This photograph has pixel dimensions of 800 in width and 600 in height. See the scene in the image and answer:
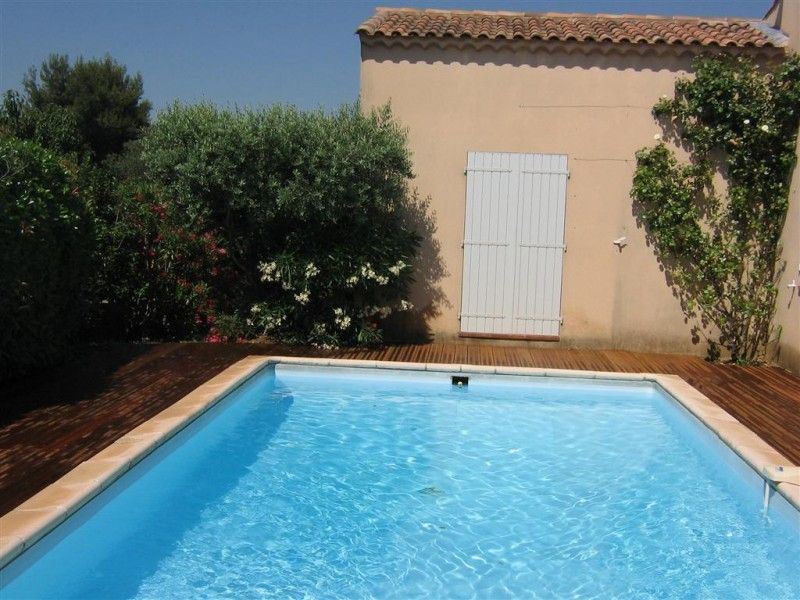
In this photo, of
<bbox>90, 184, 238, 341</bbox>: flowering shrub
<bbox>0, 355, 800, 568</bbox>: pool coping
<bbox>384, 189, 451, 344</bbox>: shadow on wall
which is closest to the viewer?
<bbox>0, 355, 800, 568</bbox>: pool coping

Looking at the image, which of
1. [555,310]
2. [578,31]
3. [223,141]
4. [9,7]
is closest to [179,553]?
[223,141]

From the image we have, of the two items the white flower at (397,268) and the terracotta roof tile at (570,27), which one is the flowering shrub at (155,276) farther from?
the terracotta roof tile at (570,27)

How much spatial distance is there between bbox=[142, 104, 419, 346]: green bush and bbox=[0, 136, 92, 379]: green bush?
1.52 metres

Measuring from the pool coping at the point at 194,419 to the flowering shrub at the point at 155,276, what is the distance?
1707mm

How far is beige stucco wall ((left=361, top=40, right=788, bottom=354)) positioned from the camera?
998 centimetres

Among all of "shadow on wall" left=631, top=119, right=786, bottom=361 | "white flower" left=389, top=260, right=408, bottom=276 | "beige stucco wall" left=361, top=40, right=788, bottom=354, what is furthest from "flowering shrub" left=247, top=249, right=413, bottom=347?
"shadow on wall" left=631, top=119, right=786, bottom=361

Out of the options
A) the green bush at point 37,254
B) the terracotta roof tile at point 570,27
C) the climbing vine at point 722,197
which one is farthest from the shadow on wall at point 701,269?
the green bush at point 37,254

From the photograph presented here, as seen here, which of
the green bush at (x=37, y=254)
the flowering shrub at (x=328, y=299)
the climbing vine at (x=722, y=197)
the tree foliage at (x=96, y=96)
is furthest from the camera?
the tree foliage at (x=96, y=96)

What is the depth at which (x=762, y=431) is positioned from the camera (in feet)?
21.5

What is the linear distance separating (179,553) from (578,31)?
8189 mm

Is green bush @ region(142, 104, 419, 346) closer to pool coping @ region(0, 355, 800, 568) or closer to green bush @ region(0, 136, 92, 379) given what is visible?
pool coping @ region(0, 355, 800, 568)

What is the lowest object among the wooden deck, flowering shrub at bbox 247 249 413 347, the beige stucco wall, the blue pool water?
the blue pool water

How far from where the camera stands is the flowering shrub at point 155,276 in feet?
32.7

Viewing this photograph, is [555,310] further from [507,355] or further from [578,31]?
[578,31]
